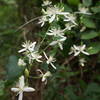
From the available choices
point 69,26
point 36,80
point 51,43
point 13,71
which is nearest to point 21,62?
point 13,71

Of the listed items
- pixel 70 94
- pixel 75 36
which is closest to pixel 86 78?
pixel 70 94

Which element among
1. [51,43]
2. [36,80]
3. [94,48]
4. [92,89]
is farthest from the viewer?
[92,89]

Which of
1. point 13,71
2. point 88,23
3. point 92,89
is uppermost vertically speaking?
point 88,23

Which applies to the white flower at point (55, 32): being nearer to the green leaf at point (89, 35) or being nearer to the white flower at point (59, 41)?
the white flower at point (59, 41)

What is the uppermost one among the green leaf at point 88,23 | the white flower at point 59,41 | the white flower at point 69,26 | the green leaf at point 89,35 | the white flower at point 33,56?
the green leaf at point 88,23

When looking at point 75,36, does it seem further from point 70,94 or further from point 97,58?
point 97,58

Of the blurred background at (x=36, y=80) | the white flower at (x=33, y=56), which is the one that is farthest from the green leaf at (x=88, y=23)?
the white flower at (x=33, y=56)

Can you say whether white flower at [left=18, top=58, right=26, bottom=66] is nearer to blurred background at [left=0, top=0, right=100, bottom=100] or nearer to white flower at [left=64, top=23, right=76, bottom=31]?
white flower at [left=64, top=23, right=76, bottom=31]

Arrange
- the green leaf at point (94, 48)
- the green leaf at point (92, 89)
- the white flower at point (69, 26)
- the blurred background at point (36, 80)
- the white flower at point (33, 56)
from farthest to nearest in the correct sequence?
the green leaf at point (92, 89) < the blurred background at point (36, 80) < the green leaf at point (94, 48) < the white flower at point (69, 26) < the white flower at point (33, 56)

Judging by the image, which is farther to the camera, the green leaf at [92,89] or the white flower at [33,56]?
the green leaf at [92,89]

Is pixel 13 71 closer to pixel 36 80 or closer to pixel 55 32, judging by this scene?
pixel 55 32

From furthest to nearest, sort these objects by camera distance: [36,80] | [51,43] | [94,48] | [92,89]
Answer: [92,89]
[36,80]
[94,48]
[51,43]
